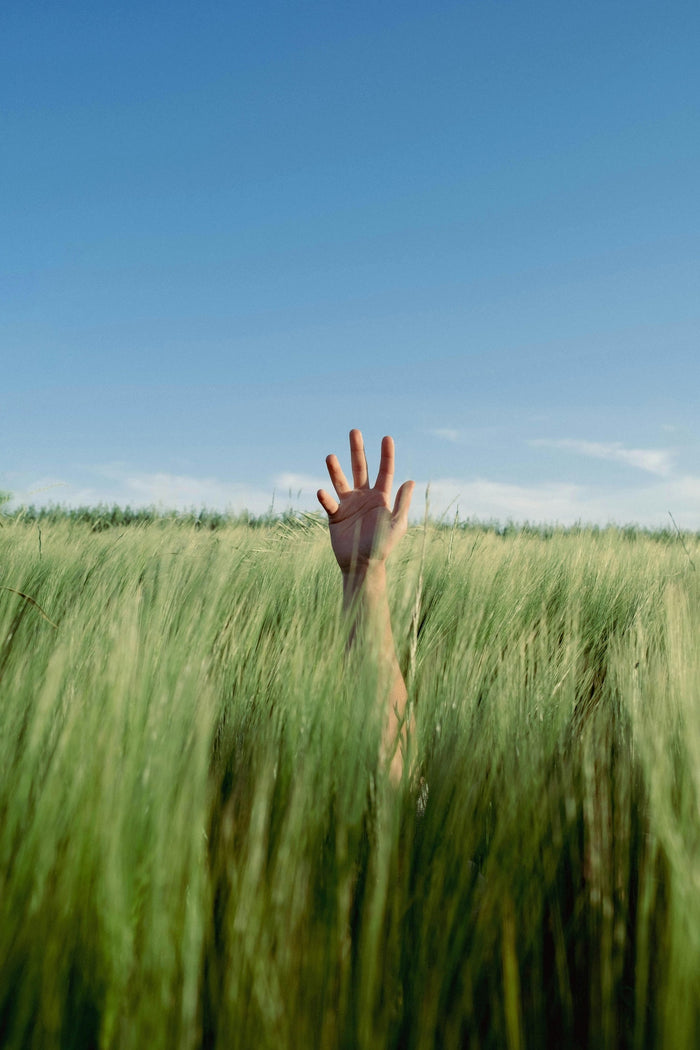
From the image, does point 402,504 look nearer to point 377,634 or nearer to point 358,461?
point 358,461

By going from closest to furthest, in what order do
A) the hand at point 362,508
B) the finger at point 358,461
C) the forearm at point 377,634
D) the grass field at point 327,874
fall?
the grass field at point 327,874
the forearm at point 377,634
the hand at point 362,508
the finger at point 358,461

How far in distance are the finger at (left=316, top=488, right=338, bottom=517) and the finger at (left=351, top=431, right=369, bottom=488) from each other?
101 mm

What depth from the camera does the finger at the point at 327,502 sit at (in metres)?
1.97

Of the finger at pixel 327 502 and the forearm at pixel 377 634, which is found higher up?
the finger at pixel 327 502

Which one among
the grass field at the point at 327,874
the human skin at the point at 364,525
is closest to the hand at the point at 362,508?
the human skin at the point at 364,525

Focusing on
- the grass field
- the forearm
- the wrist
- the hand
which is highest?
the hand

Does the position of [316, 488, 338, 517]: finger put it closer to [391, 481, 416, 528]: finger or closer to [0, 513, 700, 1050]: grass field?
[391, 481, 416, 528]: finger

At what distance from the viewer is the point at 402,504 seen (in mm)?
1886

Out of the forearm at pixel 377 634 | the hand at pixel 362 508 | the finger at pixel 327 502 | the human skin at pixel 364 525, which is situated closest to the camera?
the forearm at pixel 377 634

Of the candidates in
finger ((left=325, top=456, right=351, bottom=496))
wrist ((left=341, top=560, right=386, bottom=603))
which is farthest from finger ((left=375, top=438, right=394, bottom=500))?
wrist ((left=341, top=560, right=386, bottom=603))

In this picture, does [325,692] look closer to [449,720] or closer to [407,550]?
[449,720]

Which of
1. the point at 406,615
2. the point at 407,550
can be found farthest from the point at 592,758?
the point at 407,550

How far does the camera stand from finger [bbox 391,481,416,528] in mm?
1859

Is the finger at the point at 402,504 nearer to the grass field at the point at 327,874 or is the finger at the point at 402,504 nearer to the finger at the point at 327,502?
the finger at the point at 327,502
